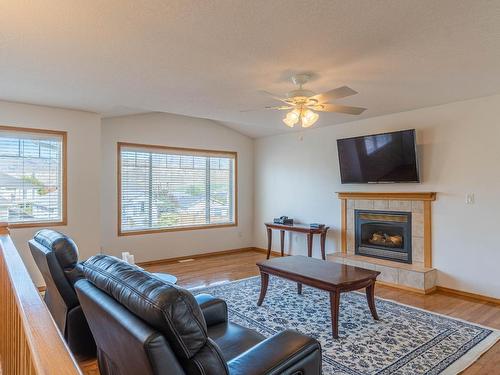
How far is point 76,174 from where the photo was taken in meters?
4.67

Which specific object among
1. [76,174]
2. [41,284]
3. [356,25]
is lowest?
[41,284]

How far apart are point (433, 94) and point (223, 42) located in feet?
8.88

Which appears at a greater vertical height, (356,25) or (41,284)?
(356,25)

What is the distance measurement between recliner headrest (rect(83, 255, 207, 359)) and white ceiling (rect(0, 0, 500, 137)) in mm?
1580

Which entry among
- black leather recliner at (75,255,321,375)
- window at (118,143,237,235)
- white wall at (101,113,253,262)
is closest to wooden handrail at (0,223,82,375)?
black leather recliner at (75,255,321,375)

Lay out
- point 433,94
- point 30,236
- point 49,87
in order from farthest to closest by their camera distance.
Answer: point 30,236, point 433,94, point 49,87

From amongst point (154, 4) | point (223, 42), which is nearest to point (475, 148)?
point (223, 42)

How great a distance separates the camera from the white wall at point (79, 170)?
4.39 metres

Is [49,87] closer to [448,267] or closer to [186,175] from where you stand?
[186,175]

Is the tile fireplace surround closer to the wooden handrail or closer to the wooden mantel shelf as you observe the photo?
the wooden mantel shelf

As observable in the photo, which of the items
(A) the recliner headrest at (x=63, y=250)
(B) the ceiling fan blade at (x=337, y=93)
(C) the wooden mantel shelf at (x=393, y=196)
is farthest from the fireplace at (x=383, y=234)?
(A) the recliner headrest at (x=63, y=250)

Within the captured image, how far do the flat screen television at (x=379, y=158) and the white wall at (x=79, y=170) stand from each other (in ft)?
12.1

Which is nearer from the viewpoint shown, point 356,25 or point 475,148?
point 356,25

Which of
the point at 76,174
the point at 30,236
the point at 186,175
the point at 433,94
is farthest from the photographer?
the point at 186,175
